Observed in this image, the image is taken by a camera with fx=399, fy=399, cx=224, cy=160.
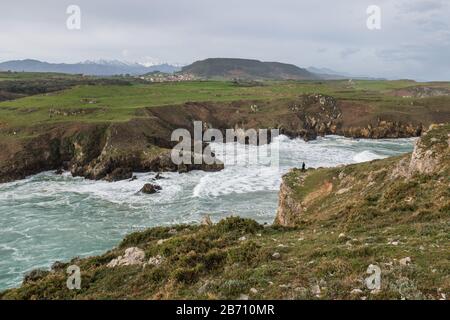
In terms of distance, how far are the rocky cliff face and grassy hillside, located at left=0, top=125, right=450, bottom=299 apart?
0.33 ft

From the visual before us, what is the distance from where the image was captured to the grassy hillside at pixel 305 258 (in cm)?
1137

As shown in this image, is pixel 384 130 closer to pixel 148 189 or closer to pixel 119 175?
pixel 119 175

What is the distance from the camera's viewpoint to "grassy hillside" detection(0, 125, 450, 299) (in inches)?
448

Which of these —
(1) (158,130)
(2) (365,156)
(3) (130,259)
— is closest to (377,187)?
(3) (130,259)

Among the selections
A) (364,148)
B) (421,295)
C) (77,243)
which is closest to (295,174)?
(77,243)

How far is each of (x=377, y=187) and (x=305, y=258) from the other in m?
14.5

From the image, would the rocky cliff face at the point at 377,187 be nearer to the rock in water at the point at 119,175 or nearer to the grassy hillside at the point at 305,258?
the grassy hillside at the point at 305,258

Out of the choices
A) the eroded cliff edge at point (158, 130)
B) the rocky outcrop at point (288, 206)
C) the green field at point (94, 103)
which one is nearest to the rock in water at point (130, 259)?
the rocky outcrop at point (288, 206)

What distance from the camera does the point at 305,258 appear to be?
1413cm

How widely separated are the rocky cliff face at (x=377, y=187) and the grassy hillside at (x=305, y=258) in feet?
0.33

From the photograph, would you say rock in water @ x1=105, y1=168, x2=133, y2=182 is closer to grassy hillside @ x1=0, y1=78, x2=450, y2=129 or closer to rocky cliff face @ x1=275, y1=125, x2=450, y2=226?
grassy hillside @ x1=0, y1=78, x2=450, y2=129

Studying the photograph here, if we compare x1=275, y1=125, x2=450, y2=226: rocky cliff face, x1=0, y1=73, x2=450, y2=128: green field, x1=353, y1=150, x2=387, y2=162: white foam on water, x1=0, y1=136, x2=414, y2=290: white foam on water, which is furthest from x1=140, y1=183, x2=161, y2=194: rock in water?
x1=353, y1=150, x2=387, y2=162: white foam on water

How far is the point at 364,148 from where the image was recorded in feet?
251
